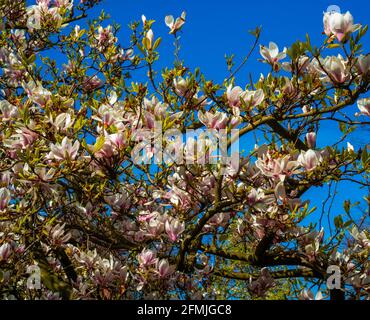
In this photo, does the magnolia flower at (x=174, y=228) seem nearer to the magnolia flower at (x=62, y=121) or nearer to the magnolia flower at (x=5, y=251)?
the magnolia flower at (x=62, y=121)

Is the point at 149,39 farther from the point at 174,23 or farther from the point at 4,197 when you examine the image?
the point at 4,197

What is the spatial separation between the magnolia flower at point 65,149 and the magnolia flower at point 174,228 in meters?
1.06

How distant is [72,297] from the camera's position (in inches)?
174

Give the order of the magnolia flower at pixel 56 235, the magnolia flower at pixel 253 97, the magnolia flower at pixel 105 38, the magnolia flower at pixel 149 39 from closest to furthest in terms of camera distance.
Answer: the magnolia flower at pixel 253 97 → the magnolia flower at pixel 149 39 → the magnolia flower at pixel 56 235 → the magnolia flower at pixel 105 38

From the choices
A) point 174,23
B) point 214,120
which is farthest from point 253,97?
point 174,23

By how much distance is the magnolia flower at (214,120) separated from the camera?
331cm

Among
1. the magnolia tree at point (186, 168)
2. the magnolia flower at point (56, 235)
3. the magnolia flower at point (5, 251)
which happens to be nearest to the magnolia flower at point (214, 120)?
the magnolia tree at point (186, 168)

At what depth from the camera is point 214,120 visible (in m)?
3.34

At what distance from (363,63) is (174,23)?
163cm

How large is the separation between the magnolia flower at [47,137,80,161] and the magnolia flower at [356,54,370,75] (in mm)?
1852

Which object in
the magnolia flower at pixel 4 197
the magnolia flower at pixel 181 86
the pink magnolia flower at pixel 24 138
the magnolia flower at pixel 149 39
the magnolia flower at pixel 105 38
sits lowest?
the magnolia flower at pixel 4 197
